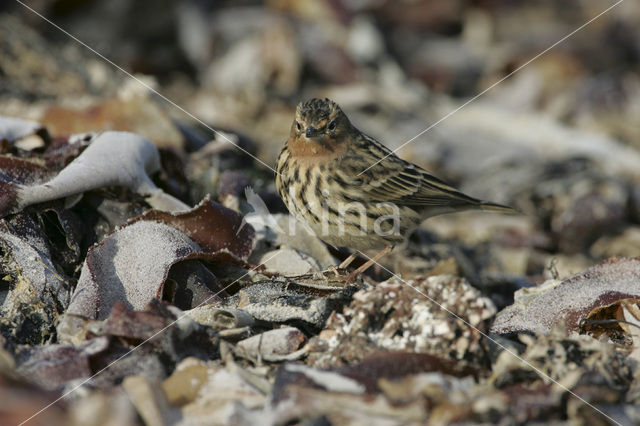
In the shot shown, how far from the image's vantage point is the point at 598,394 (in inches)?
101

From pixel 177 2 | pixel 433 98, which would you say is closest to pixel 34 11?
pixel 177 2

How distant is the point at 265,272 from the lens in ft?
12.7

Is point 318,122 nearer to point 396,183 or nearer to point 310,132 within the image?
point 310,132

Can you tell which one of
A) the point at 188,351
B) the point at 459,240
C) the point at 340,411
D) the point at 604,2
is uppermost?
the point at 604,2

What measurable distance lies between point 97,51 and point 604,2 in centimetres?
848

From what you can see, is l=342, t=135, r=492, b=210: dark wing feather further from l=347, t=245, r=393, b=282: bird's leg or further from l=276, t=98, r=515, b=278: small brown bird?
l=347, t=245, r=393, b=282: bird's leg

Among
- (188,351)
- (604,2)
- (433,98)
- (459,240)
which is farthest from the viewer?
(604,2)

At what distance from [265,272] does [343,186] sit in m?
1.01

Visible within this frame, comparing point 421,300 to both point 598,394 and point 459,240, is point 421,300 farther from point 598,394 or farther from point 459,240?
point 459,240

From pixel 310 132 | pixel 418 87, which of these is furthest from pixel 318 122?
pixel 418 87

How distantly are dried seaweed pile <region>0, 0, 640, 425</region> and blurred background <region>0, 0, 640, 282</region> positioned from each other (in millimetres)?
38
